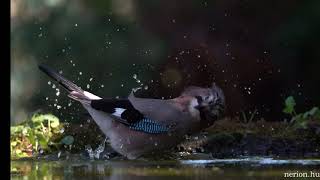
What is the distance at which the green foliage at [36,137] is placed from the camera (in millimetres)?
7234

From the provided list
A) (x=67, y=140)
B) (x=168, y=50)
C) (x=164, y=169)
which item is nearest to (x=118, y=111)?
(x=67, y=140)

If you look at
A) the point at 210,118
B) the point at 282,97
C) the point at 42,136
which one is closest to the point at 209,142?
the point at 210,118

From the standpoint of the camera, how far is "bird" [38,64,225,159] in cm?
680

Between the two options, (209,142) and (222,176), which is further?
(209,142)

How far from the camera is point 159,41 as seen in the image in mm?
10102

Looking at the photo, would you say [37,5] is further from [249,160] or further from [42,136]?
[249,160]

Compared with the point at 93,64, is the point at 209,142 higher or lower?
lower

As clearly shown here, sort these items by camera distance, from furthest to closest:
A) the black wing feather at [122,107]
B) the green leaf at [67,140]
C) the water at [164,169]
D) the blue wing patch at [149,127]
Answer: the green leaf at [67,140]
the black wing feather at [122,107]
the blue wing patch at [149,127]
the water at [164,169]

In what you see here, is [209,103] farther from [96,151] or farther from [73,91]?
[73,91]

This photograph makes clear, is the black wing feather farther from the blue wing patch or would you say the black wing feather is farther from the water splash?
the water splash

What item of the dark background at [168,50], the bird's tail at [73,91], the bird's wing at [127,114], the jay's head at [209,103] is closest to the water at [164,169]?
the bird's wing at [127,114]

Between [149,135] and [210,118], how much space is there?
0.53 m

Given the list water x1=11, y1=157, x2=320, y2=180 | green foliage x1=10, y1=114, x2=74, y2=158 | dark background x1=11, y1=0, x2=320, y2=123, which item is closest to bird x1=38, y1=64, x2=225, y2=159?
water x1=11, y1=157, x2=320, y2=180

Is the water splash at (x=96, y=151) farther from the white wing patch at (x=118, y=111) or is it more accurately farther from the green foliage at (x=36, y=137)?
the white wing patch at (x=118, y=111)
